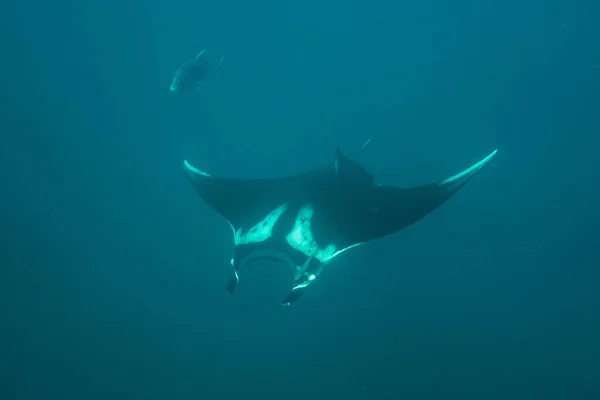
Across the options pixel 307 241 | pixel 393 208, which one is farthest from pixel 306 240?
pixel 393 208

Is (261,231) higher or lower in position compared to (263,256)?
higher

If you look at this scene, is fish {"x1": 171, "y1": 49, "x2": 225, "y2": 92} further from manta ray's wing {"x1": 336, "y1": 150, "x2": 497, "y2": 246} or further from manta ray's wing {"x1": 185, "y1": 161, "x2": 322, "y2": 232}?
manta ray's wing {"x1": 336, "y1": 150, "x2": 497, "y2": 246}

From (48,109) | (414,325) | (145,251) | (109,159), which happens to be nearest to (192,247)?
(145,251)

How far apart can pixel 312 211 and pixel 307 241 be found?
0.30m

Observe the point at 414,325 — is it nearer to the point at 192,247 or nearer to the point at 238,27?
the point at 192,247

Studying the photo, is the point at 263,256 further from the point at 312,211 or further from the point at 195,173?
the point at 195,173

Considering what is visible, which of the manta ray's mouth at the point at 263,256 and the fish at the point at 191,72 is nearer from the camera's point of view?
the manta ray's mouth at the point at 263,256

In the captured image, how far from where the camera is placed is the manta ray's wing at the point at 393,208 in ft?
11.1

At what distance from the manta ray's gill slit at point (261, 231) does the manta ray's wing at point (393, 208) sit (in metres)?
0.52

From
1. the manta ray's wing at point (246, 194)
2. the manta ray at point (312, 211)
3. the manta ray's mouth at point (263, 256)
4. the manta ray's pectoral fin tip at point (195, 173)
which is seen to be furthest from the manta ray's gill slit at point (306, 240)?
the manta ray's pectoral fin tip at point (195, 173)

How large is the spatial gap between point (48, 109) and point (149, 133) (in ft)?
8.62

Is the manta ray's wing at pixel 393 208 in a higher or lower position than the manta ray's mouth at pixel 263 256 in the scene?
higher

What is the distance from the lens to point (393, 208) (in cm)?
352

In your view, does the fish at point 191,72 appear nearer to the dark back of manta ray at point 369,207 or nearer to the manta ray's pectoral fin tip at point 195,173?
the manta ray's pectoral fin tip at point 195,173
